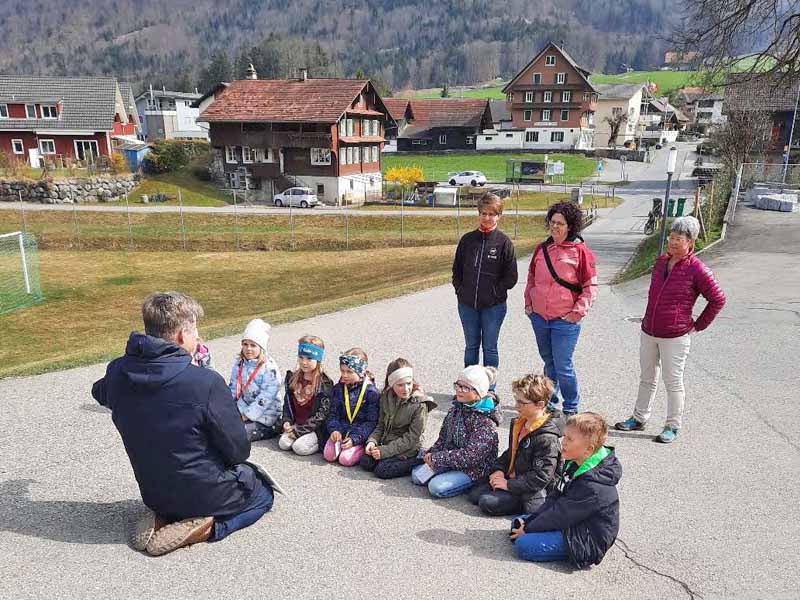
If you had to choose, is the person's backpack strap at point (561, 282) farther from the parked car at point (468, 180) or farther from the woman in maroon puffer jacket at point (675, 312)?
the parked car at point (468, 180)

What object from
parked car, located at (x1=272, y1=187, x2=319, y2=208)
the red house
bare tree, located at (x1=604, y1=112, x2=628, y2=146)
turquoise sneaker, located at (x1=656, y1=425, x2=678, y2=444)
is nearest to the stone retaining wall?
the red house

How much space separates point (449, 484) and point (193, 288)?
15.3 metres

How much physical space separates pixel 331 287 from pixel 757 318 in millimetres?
11124

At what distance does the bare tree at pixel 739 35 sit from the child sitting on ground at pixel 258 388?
17.4m

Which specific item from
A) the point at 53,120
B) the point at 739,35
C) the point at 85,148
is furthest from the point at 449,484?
the point at 53,120

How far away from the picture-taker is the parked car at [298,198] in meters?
41.3

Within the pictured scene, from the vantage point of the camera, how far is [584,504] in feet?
13.3

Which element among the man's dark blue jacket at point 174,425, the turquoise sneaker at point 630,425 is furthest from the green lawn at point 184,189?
the man's dark blue jacket at point 174,425

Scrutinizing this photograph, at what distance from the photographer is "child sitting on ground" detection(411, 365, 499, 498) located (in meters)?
5.06

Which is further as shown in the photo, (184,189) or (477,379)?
(184,189)

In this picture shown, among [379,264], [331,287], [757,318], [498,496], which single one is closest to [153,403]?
[498,496]

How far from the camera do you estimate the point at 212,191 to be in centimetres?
4488

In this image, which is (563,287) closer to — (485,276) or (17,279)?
(485,276)

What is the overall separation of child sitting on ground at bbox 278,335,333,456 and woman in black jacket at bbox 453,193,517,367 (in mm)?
1742
